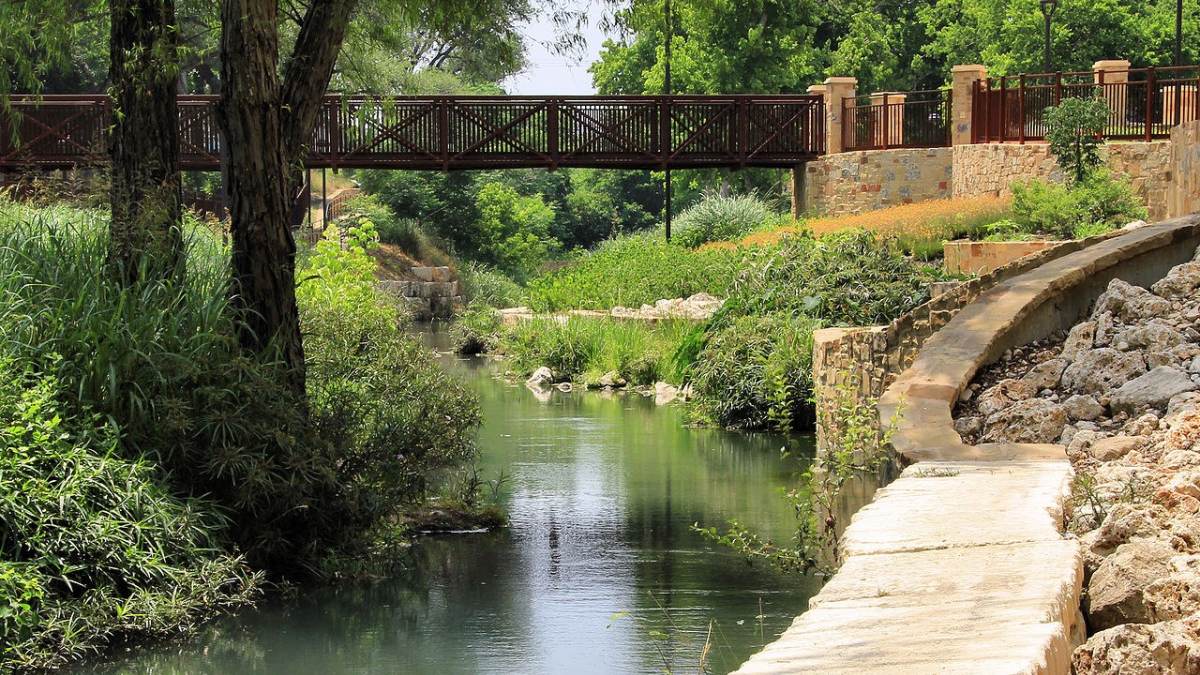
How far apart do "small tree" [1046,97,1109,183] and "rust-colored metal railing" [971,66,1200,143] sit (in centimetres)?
165

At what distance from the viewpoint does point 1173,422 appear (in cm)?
646

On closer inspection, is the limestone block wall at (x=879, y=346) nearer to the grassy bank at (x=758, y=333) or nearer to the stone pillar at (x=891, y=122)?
the grassy bank at (x=758, y=333)

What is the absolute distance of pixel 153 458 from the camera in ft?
25.8

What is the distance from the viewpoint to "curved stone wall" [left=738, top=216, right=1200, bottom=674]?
344cm

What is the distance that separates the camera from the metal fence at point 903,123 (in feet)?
96.7

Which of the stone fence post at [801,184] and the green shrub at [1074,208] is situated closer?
the green shrub at [1074,208]

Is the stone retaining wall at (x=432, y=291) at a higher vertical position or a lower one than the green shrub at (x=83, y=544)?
lower

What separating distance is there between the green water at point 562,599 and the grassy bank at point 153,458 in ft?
0.95

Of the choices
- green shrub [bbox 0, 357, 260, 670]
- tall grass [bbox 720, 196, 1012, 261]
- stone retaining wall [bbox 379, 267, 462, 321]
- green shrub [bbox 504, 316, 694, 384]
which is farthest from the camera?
stone retaining wall [bbox 379, 267, 462, 321]

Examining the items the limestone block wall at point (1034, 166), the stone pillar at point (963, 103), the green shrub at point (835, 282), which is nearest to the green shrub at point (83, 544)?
the green shrub at point (835, 282)

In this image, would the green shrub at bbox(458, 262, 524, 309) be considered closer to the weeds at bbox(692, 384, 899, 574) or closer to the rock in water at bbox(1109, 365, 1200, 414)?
the weeds at bbox(692, 384, 899, 574)

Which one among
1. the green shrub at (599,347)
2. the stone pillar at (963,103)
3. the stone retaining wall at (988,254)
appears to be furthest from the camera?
the stone pillar at (963,103)

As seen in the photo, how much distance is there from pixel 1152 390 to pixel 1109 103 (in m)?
19.1

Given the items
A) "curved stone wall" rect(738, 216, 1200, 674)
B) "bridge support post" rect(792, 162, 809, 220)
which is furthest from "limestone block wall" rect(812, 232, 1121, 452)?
"bridge support post" rect(792, 162, 809, 220)
